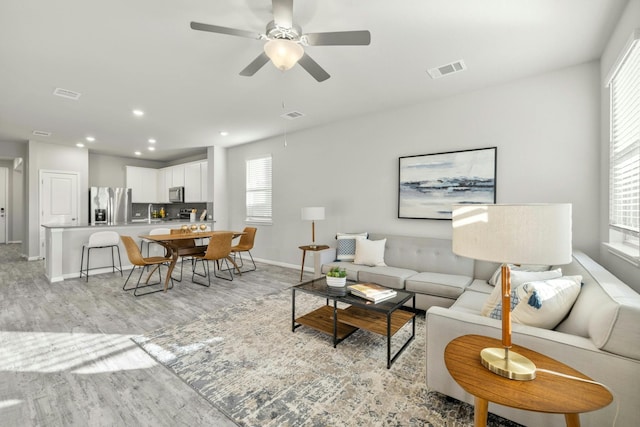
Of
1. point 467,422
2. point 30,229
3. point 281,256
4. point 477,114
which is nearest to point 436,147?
point 477,114

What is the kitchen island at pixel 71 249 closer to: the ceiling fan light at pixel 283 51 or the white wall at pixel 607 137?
the ceiling fan light at pixel 283 51

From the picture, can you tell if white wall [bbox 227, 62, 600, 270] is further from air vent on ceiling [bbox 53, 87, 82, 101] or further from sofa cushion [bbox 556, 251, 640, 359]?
air vent on ceiling [bbox 53, 87, 82, 101]

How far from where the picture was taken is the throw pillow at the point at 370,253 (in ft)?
12.5

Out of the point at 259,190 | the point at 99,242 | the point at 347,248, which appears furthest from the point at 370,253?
the point at 99,242

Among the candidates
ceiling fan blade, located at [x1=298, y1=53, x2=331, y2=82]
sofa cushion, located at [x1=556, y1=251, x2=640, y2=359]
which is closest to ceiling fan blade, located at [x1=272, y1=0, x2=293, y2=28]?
ceiling fan blade, located at [x1=298, y1=53, x2=331, y2=82]

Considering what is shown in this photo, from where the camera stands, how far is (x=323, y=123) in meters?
→ 5.05

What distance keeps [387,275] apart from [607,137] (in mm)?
2498

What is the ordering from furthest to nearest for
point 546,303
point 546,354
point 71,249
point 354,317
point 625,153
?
point 71,249, point 354,317, point 625,153, point 546,303, point 546,354

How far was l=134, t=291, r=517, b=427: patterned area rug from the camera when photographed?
168 cm

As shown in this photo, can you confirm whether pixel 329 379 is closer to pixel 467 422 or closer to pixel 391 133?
pixel 467 422

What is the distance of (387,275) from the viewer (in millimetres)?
3357

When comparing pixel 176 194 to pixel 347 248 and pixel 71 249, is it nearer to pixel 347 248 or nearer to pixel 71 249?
pixel 71 249

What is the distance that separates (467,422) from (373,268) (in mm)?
2118

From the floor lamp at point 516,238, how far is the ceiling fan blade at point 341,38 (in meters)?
1.51
